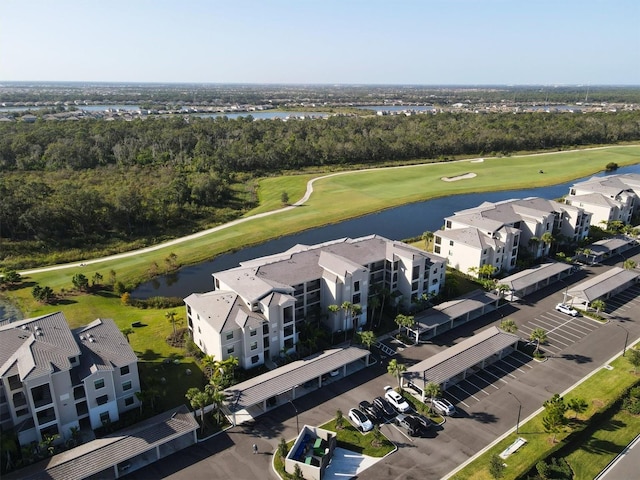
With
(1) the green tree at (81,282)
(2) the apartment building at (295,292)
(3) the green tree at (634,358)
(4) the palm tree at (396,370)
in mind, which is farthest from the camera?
(1) the green tree at (81,282)

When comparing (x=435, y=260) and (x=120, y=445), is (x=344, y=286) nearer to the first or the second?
(x=435, y=260)

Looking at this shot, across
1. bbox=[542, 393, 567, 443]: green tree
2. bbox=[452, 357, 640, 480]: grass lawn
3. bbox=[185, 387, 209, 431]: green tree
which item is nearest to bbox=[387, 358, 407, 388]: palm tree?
bbox=[452, 357, 640, 480]: grass lawn

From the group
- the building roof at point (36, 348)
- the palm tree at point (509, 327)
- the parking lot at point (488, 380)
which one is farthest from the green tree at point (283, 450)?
the palm tree at point (509, 327)

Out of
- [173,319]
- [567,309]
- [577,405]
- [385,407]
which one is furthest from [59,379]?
[567,309]

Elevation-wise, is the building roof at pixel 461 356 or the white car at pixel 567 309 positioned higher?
the building roof at pixel 461 356

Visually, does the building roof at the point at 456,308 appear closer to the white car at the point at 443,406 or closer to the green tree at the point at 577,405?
the white car at the point at 443,406
